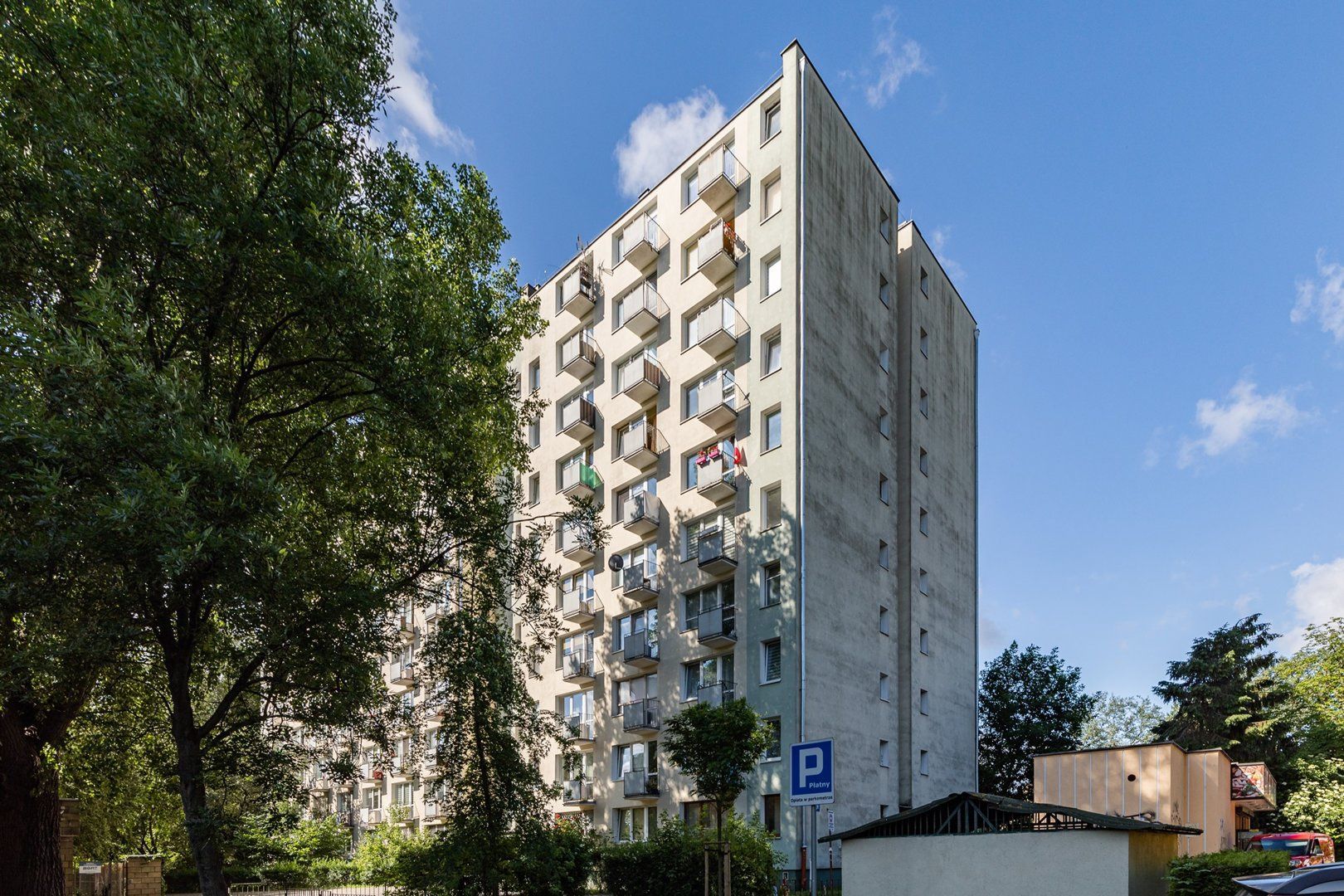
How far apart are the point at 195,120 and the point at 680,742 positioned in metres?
13.8

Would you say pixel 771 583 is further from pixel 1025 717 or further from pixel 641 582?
pixel 1025 717

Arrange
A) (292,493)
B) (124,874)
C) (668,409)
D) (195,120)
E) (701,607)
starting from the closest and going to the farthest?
(195,120), (292,493), (124,874), (701,607), (668,409)

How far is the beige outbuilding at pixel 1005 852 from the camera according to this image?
1416cm

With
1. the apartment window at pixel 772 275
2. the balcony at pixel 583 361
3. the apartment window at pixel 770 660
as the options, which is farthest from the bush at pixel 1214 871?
the balcony at pixel 583 361

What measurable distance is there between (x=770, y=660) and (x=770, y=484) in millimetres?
5861

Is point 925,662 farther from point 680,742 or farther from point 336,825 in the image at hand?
point 336,825

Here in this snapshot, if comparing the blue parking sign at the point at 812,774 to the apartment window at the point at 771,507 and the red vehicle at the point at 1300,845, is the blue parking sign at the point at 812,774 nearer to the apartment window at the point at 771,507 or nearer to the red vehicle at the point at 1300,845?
the apartment window at the point at 771,507

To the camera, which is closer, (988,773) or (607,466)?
(607,466)

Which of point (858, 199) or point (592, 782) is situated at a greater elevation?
point (858, 199)

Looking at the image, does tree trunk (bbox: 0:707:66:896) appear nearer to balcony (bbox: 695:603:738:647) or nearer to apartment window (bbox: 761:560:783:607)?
balcony (bbox: 695:603:738:647)

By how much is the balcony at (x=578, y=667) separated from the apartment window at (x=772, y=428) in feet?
40.6

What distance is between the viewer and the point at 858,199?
35.2 meters

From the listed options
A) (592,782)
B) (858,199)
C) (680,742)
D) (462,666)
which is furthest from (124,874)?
(858,199)

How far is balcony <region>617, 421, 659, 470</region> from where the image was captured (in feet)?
113
